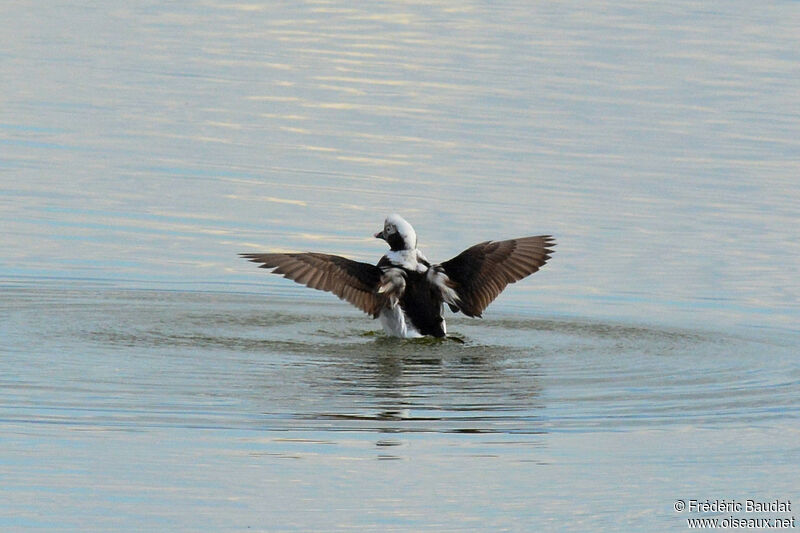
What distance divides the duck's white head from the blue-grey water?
0.67m

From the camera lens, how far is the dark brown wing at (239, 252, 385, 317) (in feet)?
43.7

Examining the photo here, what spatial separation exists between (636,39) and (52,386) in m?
22.8

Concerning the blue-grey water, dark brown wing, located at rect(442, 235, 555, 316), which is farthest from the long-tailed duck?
the blue-grey water

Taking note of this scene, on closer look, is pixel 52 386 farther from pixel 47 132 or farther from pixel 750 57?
pixel 750 57

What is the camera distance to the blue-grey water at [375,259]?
916 centimetres

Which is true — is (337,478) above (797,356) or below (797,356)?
below

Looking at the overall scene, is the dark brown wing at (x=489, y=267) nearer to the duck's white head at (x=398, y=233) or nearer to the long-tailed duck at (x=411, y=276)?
the long-tailed duck at (x=411, y=276)

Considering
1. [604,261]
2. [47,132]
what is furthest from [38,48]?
[604,261]

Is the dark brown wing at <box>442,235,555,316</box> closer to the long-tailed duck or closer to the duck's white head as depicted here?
Result: the long-tailed duck

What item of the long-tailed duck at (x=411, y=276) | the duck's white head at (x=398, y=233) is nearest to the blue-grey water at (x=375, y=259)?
the long-tailed duck at (x=411, y=276)

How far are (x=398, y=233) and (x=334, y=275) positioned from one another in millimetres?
638

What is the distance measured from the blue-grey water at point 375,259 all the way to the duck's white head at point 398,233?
0.67 metres

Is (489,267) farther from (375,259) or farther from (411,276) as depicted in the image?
(375,259)

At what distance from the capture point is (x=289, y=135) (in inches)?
851
